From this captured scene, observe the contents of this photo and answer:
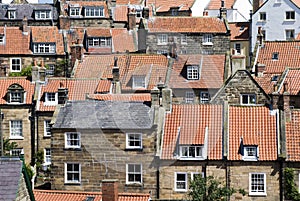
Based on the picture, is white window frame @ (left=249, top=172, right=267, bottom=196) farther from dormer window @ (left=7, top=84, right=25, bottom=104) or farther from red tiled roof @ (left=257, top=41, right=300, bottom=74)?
red tiled roof @ (left=257, top=41, right=300, bottom=74)

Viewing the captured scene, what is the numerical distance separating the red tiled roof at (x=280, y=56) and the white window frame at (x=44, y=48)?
20.7 m

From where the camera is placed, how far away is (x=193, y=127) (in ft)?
145

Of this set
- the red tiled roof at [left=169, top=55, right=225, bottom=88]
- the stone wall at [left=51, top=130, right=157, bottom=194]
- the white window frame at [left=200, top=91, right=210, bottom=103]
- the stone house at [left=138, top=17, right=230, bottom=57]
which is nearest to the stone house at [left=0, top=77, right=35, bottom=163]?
the red tiled roof at [left=169, top=55, right=225, bottom=88]

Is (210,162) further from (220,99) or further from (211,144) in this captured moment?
(220,99)

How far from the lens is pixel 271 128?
43.9 meters

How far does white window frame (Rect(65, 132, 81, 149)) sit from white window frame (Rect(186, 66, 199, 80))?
1900cm

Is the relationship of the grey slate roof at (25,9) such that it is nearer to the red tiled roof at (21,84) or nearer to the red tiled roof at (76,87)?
the red tiled roof at (21,84)

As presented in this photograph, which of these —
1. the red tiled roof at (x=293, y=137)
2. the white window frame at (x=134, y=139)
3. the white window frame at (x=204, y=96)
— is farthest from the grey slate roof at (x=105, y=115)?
the white window frame at (x=204, y=96)

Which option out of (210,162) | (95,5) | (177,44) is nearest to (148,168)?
(210,162)

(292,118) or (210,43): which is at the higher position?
(210,43)

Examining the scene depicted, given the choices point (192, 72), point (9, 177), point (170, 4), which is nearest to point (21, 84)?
point (192, 72)

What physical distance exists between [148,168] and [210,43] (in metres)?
35.2

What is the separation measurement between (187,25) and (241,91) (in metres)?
27.7

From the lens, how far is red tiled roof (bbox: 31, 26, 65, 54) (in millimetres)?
76312
